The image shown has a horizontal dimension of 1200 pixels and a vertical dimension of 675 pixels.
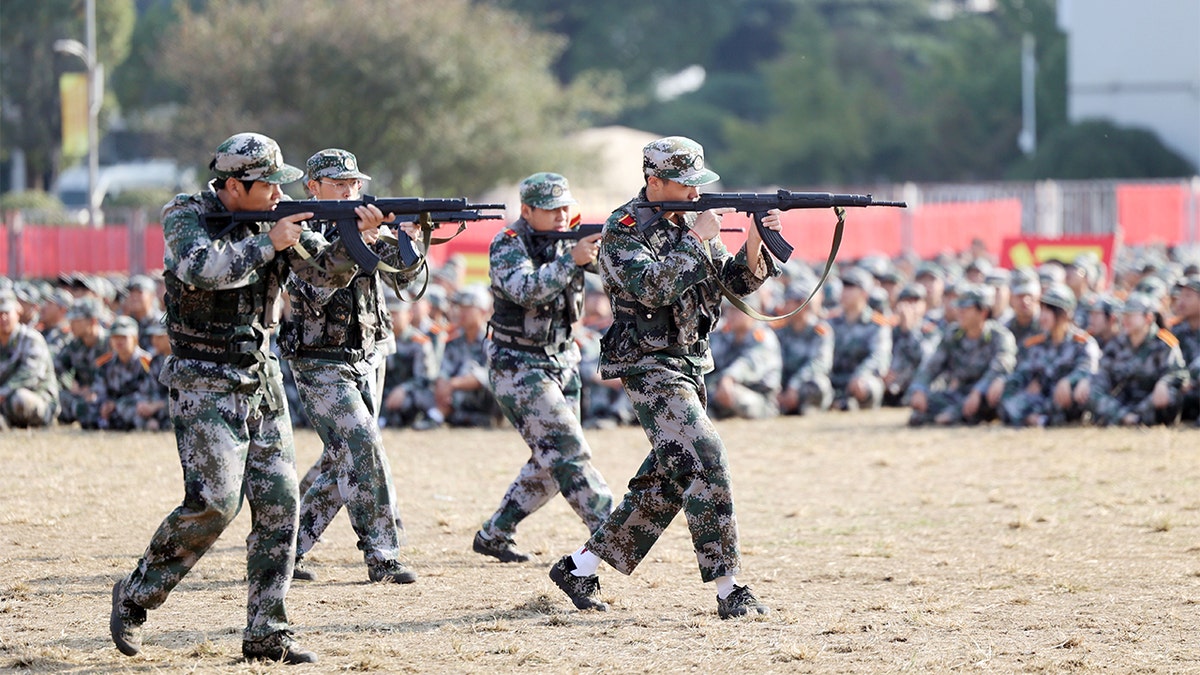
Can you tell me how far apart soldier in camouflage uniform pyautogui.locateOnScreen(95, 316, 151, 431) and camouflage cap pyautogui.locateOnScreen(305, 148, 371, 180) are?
7991 mm

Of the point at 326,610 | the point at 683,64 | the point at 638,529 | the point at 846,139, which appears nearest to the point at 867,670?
the point at 638,529

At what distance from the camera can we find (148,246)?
83.1 feet

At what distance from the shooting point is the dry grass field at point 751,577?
23.2ft

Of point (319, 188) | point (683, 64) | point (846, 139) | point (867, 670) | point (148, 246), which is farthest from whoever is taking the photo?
point (683, 64)

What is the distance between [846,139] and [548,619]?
5839 cm

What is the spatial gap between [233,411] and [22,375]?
10067mm

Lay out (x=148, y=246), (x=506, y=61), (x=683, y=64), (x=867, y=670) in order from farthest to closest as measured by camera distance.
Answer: (x=683, y=64) < (x=506, y=61) < (x=148, y=246) < (x=867, y=670)

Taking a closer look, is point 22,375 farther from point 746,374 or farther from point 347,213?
point 347,213

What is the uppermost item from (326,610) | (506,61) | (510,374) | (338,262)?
(506,61)

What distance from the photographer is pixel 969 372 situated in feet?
53.1

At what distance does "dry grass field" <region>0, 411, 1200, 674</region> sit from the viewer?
23.2ft

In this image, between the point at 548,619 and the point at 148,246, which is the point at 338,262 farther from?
the point at 148,246

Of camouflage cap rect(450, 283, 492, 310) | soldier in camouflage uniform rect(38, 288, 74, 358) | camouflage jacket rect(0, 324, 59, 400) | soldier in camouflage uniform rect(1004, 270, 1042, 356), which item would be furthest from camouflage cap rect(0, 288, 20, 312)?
soldier in camouflage uniform rect(1004, 270, 1042, 356)

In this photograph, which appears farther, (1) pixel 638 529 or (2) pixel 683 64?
(2) pixel 683 64
